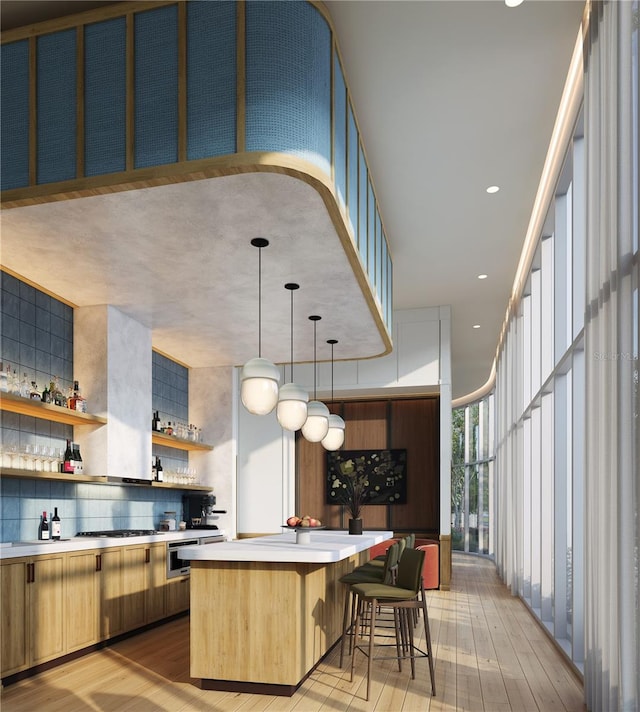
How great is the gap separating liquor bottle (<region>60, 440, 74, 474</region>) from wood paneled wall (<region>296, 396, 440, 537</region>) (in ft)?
17.0

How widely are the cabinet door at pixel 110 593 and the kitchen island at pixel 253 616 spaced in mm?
1328

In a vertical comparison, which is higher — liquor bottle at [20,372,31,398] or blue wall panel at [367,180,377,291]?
blue wall panel at [367,180,377,291]

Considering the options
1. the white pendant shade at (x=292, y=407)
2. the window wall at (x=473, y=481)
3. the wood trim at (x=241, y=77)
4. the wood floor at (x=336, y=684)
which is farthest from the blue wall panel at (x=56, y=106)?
the window wall at (x=473, y=481)

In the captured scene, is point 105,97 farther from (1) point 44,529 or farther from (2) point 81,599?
(2) point 81,599

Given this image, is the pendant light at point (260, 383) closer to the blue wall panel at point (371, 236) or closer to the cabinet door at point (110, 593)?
the blue wall panel at point (371, 236)

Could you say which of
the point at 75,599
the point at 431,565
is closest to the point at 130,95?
the point at 75,599

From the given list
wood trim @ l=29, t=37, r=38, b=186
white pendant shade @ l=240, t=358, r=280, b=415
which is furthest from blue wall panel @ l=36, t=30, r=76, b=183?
white pendant shade @ l=240, t=358, r=280, b=415

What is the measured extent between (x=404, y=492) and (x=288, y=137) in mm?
7670

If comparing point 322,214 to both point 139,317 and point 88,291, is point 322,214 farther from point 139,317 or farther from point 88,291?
point 139,317

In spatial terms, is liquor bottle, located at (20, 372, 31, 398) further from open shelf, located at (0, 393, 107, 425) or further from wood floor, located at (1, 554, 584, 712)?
wood floor, located at (1, 554, 584, 712)

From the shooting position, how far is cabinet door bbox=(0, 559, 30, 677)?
437 cm

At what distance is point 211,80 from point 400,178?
2.71m

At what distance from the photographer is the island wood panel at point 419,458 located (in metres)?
10.3

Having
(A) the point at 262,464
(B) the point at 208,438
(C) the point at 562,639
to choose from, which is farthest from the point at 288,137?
(A) the point at 262,464
